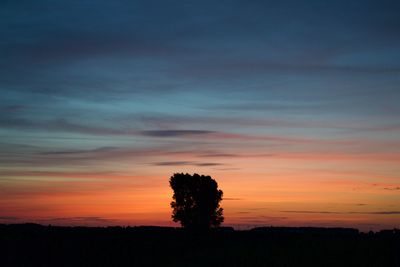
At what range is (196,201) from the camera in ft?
291

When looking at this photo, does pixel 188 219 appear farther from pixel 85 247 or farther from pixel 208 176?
pixel 85 247

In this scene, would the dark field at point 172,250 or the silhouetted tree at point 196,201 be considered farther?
the silhouetted tree at point 196,201

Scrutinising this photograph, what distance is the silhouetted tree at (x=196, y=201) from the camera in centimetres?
8694

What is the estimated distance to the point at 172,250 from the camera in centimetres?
5253

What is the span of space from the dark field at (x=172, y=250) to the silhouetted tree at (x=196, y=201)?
19.0 metres

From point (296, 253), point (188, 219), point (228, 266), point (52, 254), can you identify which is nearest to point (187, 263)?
point (228, 266)

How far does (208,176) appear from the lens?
9131 cm

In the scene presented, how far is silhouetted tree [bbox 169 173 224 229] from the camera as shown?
285 feet

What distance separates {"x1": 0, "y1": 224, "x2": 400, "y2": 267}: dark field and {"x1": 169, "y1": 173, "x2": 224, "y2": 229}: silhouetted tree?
748 inches

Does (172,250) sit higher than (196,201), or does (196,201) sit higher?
(196,201)

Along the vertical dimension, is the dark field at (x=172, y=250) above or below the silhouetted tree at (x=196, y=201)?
below

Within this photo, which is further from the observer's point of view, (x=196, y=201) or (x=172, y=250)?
(x=196, y=201)

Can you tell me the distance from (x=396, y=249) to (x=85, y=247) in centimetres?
2756

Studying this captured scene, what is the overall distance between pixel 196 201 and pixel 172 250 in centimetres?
3633
